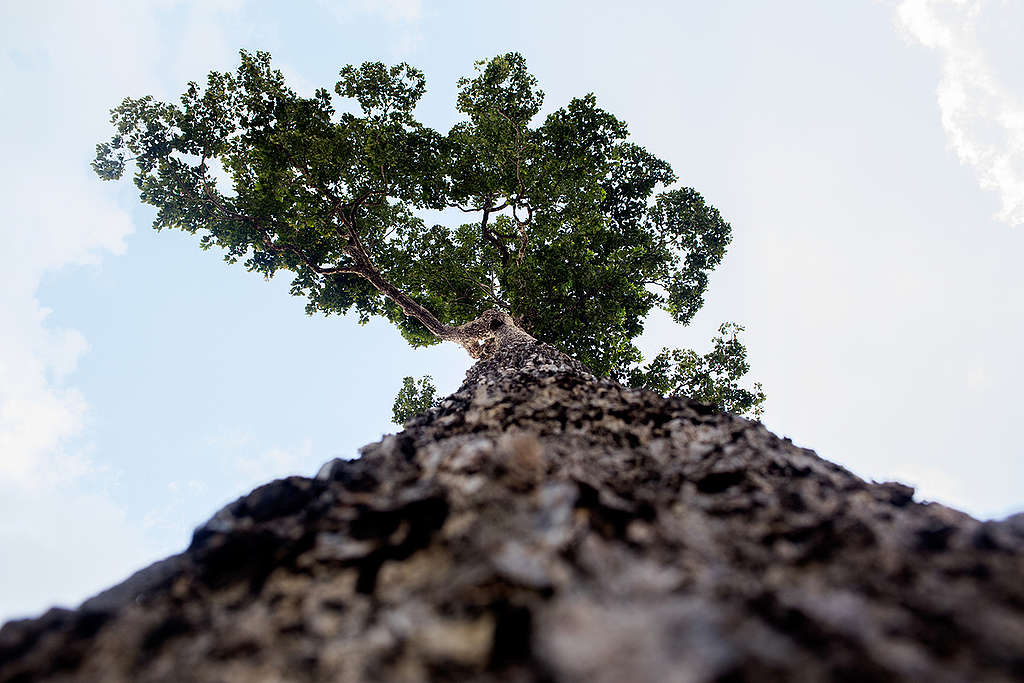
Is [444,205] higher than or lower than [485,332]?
higher

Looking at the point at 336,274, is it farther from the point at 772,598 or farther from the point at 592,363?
the point at 772,598

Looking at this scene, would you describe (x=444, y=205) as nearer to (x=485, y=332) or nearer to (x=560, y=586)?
(x=485, y=332)

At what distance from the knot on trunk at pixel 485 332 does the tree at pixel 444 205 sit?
0.18ft

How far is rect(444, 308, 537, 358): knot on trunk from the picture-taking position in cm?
1145

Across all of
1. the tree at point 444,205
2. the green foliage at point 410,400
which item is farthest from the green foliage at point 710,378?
the green foliage at point 410,400

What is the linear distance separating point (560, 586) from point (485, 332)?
10120mm

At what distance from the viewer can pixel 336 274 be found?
15.5m

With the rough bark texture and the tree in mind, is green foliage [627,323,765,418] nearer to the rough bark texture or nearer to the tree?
the tree

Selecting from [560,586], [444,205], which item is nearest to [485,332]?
[444,205]

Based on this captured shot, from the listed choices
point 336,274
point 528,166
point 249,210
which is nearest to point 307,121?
point 249,210

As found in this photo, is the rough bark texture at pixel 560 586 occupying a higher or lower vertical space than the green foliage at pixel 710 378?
lower

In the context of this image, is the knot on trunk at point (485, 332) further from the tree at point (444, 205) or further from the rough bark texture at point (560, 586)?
the rough bark texture at point (560, 586)

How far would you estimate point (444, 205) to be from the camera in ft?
49.5

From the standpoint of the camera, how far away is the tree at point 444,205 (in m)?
13.1
